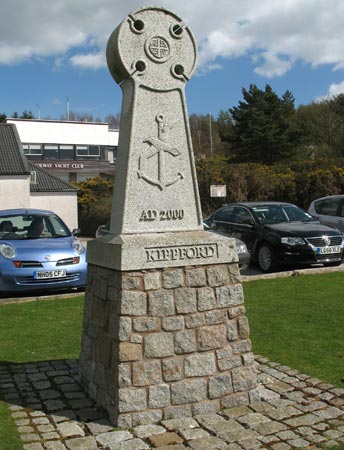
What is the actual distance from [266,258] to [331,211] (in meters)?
3.73

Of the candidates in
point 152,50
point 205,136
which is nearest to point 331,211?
point 152,50

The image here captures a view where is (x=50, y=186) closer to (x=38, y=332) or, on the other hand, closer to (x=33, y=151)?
(x=33, y=151)

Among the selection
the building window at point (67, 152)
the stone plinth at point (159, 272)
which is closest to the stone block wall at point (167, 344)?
the stone plinth at point (159, 272)

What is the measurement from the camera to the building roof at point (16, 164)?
2775 cm

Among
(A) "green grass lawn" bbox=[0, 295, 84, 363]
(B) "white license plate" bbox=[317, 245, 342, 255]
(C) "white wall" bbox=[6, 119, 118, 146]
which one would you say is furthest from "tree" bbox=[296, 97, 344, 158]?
(A) "green grass lawn" bbox=[0, 295, 84, 363]

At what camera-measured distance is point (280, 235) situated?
1198 cm

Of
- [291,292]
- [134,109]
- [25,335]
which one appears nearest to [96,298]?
[134,109]

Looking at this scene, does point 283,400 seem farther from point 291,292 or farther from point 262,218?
point 262,218

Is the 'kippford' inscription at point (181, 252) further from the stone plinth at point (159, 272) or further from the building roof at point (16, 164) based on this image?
the building roof at point (16, 164)

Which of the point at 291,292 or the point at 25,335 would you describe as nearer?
the point at 25,335

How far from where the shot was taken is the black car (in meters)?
11.8

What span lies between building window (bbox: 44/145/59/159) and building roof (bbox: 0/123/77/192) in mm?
20054

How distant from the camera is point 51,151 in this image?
57750 millimetres

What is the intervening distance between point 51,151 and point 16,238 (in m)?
49.4
